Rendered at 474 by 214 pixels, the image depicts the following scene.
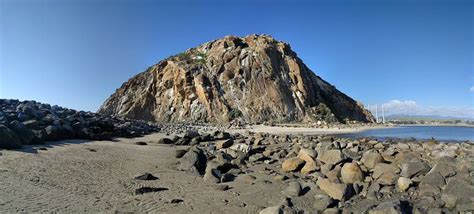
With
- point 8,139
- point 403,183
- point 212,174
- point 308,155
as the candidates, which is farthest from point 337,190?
point 8,139

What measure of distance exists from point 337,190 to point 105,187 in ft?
22.7

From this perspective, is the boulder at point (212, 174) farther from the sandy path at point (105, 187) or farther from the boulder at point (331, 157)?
the boulder at point (331, 157)

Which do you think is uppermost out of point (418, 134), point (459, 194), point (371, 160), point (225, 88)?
point (225, 88)

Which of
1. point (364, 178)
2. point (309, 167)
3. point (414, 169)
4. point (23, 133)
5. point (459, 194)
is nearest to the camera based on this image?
point (459, 194)

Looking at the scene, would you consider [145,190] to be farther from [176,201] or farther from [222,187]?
[222,187]

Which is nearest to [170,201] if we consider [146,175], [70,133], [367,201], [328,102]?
[146,175]

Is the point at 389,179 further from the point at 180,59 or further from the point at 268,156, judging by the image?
the point at 180,59

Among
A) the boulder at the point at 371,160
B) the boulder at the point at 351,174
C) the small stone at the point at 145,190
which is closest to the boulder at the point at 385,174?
the boulder at the point at 351,174

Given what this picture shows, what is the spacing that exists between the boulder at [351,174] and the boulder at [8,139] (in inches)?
480

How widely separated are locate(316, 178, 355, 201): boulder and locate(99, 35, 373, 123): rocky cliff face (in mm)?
58237

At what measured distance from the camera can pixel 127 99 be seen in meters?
80.8

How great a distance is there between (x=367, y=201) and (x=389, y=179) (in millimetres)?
2139

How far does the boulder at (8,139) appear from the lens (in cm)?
1336

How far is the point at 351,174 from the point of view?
12641mm
